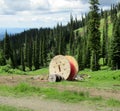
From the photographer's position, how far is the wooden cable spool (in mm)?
33938

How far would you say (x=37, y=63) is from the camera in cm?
15550

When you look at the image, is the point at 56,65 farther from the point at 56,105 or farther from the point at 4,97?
the point at 56,105

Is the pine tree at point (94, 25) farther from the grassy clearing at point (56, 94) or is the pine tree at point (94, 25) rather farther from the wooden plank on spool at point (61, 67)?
the grassy clearing at point (56, 94)

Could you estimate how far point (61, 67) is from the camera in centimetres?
3459

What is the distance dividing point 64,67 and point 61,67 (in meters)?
0.38

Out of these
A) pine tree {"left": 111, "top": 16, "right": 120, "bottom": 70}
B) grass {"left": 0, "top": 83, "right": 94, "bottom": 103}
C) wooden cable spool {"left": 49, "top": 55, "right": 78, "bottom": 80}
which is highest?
grass {"left": 0, "top": 83, "right": 94, "bottom": 103}

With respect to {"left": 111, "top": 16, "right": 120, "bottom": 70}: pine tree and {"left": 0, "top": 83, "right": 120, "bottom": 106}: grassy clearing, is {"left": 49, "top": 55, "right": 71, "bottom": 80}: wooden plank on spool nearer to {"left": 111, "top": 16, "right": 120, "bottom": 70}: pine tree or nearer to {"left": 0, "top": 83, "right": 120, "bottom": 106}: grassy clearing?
{"left": 0, "top": 83, "right": 120, "bottom": 106}: grassy clearing

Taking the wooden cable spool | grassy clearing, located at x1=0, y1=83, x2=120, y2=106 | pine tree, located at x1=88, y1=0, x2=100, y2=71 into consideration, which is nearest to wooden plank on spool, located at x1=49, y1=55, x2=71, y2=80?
the wooden cable spool

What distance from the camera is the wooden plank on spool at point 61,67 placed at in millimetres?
33938

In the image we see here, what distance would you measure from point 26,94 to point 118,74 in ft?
62.4

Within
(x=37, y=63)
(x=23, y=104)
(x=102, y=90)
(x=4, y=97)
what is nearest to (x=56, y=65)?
(x=102, y=90)

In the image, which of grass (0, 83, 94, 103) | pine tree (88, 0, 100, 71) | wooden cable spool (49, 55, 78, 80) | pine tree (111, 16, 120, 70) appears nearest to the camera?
grass (0, 83, 94, 103)

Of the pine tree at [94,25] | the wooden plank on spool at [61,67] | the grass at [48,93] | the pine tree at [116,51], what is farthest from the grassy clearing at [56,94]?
the pine tree at [116,51]

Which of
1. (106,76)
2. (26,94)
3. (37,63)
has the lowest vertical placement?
(37,63)
